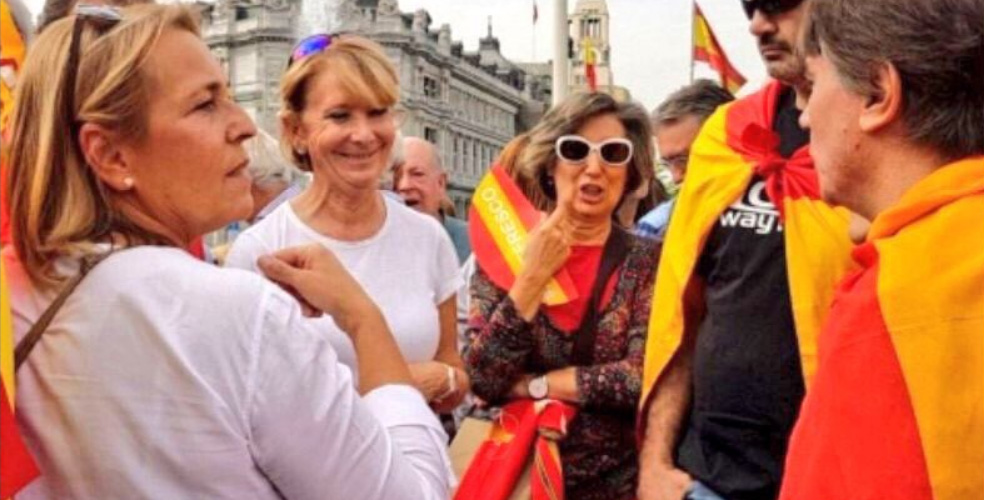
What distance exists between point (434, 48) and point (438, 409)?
84.8m

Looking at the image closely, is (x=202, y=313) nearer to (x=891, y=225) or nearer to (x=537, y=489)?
(x=891, y=225)

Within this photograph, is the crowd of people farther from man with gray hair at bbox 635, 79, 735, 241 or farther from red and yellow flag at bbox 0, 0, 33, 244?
man with gray hair at bbox 635, 79, 735, 241

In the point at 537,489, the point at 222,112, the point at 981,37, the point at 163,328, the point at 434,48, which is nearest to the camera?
the point at 163,328

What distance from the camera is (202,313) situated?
1.74 m

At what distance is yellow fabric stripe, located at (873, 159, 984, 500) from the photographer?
1.68 meters

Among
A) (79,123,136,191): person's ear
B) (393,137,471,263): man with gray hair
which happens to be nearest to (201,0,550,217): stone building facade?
(393,137,471,263): man with gray hair

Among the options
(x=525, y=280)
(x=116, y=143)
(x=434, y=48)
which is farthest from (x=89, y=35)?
(x=434, y=48)

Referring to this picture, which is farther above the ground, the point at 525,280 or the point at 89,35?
the point at 89,35

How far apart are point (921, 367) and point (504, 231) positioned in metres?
2.36

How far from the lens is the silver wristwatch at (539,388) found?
3.64 metres

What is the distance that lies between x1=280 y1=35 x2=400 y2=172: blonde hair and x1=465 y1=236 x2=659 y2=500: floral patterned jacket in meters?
0.69

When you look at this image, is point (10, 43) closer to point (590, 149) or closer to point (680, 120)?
point (590, 149)

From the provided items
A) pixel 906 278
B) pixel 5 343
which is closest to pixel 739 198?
pixel 906 278

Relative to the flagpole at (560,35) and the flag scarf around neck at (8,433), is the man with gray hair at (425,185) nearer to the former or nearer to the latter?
the flag scarf around neck at (8,433)
